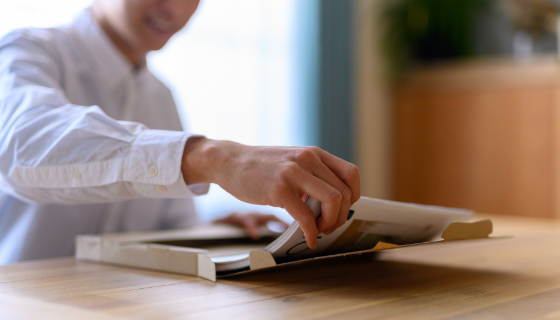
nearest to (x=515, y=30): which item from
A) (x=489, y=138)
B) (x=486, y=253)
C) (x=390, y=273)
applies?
(x=489, y=138)

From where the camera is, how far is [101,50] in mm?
1229

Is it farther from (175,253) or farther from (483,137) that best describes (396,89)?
(175,253)

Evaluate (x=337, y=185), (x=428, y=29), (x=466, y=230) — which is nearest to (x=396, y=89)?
(x=428, y=29)

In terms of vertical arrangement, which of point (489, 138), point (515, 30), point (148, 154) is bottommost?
point (489, 138)

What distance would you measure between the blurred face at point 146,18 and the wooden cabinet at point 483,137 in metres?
2.29

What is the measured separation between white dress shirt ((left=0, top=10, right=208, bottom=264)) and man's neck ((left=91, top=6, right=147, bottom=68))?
0.10ft

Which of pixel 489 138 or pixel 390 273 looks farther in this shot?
pixel 489 138

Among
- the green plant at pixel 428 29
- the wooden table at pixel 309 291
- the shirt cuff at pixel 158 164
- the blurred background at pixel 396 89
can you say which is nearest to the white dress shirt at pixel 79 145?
the shirt cuff at pixel 158 164

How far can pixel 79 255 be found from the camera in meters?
0.77

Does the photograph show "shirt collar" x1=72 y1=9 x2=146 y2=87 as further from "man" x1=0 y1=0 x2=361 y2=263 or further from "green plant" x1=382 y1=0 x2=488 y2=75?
"green plant" x1=382 y1=0 x2=488 y2=75

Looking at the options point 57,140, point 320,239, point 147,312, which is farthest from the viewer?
point 57,140

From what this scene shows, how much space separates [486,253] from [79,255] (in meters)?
0.62

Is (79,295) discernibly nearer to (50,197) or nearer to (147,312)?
(147,312)

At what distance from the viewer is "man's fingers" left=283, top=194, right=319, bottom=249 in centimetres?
55
